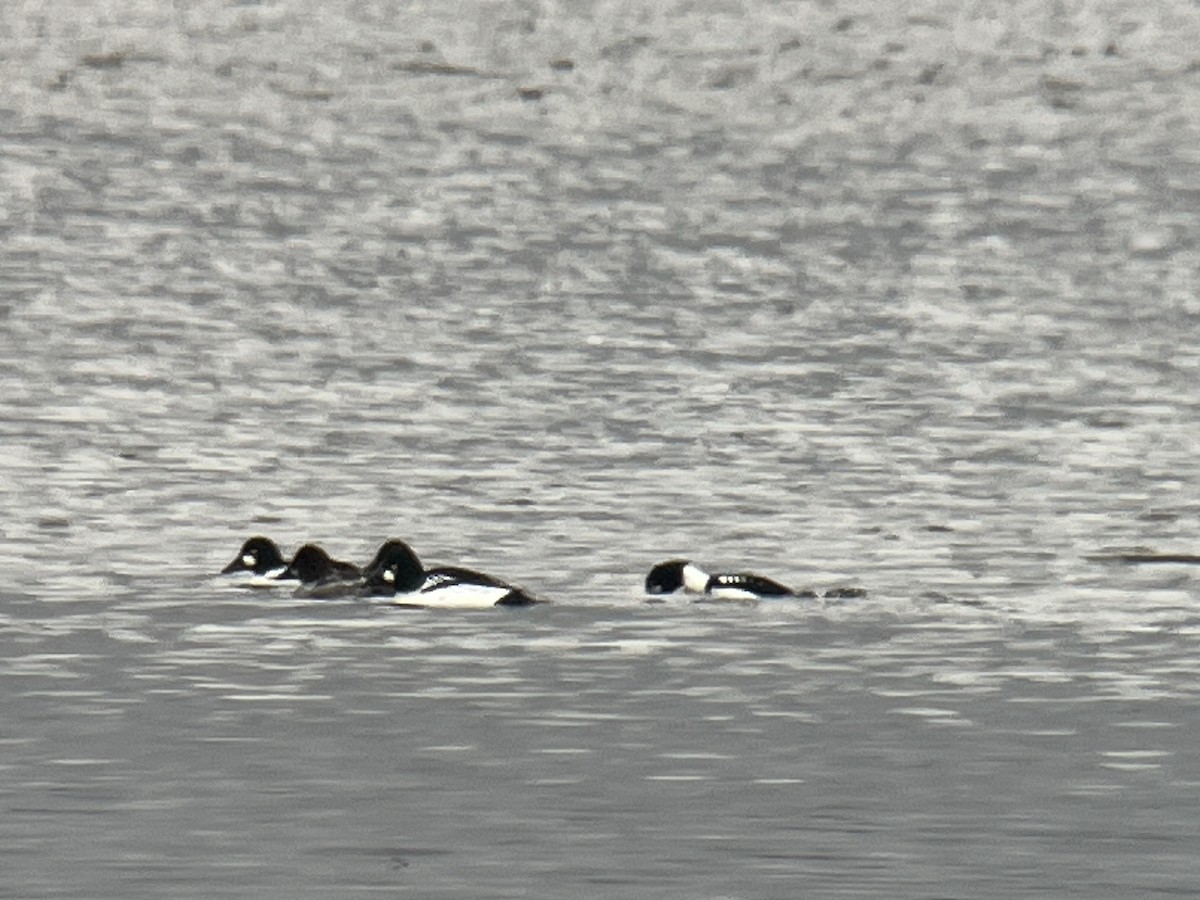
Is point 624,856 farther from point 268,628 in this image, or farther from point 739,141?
point 739,141

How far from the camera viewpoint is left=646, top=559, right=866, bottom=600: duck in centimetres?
2188

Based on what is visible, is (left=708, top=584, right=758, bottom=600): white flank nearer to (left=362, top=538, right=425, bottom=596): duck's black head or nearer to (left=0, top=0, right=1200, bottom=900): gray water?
(left=0, top=0, right=1200, bottom=900): gray water

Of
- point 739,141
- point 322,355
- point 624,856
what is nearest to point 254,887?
point 624,856

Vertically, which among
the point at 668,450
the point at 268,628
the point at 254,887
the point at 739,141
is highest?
the point at 739,141

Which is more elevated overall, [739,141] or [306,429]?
[739,141]

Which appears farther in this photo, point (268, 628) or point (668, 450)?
point (668, 450)

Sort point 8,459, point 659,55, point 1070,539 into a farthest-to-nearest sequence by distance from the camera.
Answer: point 659,55 < point 8,459 < point 1070,539

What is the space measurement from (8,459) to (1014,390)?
9321 mm

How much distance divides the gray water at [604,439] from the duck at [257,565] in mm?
276

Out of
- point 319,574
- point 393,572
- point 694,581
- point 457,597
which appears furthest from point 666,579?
point 319,574

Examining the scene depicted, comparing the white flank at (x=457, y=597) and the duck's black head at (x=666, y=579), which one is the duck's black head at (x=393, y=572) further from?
the duck's black head at (x=666, y=579)

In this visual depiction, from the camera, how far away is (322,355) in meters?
36.0

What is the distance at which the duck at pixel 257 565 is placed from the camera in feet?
73.9

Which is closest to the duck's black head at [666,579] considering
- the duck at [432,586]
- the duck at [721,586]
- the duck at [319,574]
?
the duck at [721,586]
